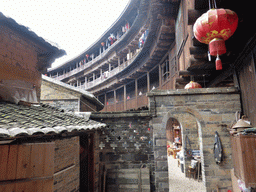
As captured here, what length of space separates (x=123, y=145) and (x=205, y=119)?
315 centimetres

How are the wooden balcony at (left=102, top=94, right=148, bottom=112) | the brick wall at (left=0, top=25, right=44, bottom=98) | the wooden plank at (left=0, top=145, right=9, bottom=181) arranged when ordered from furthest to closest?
1. the wooden balcony at (left=102, top=94, right=148, bottom=112)
2. the brick wall at (left=0, top=25, right=44, bottom=98)
3. the wooden plank at (left=0, top=145, right=9, bottom=181)

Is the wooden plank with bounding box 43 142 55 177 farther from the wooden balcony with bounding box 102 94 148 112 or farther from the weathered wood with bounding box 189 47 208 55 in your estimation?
the wooden balcony with bounding box 102 94 148 112

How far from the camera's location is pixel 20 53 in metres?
5.99

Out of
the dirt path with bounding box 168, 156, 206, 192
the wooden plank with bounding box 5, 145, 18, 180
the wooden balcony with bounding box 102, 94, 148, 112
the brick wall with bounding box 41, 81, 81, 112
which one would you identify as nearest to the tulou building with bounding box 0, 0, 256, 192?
the wooden plank with bounding box 5, 145, 18, 180

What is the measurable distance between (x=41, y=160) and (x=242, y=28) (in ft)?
17.2

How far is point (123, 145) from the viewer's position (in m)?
7.36

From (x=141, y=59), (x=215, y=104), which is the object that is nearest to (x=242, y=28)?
(x=215, y=104)

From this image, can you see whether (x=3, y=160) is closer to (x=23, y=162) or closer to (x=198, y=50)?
(x=23, y=162)

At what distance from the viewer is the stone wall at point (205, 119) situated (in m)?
6.74

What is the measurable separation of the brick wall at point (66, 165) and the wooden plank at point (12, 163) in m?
1.69

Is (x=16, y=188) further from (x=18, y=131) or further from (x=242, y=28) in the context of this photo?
(x=242, y=28)

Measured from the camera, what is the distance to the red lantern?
3250 millimetres

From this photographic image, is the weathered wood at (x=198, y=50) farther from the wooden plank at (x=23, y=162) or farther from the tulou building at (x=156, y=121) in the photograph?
the wooden plank at (x=23, y=162)

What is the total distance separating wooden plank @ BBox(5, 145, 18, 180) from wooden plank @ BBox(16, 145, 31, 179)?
51 millimetres
